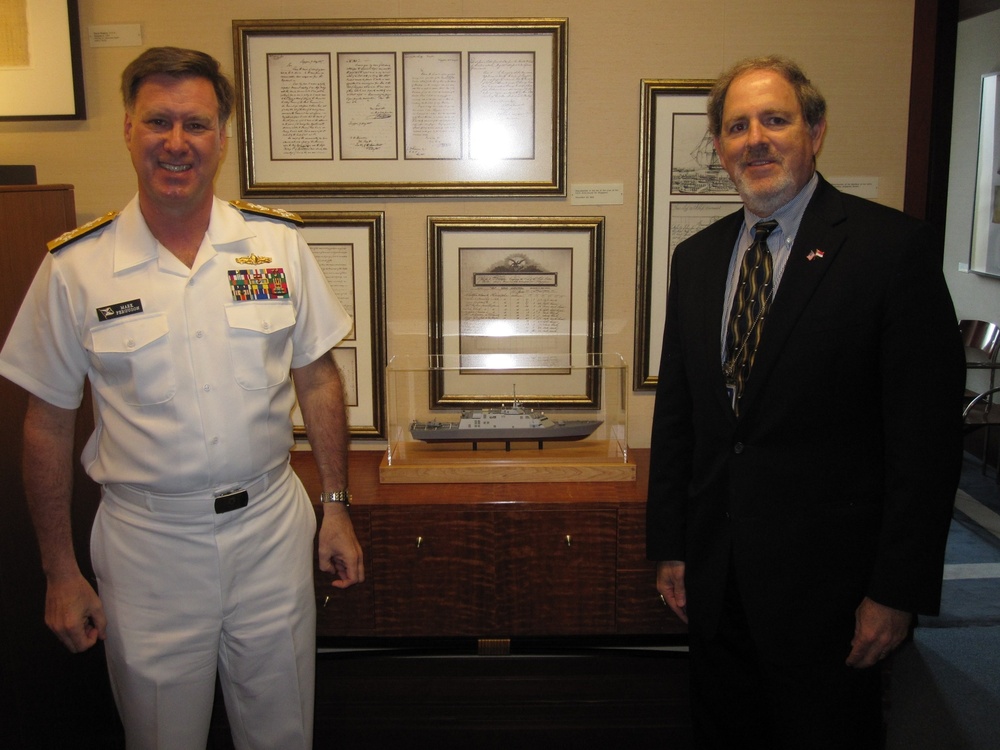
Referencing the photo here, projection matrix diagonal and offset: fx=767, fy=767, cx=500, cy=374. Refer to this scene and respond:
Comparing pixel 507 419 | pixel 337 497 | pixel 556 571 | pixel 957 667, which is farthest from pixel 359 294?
pixel 957 667

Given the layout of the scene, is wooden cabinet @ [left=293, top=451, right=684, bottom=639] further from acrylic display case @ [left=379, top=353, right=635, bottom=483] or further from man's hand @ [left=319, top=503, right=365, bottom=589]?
man's hand @ [left=319, top=503, right=365, bottom=589]

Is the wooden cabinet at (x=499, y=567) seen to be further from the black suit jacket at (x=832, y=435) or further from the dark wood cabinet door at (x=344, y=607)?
the black suit jacket at (x=832, y=435)

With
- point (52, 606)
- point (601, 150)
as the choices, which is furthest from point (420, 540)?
point (601, 150)

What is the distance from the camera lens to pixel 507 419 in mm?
2383

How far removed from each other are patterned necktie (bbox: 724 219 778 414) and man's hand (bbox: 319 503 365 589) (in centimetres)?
96

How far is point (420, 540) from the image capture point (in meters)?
2.14

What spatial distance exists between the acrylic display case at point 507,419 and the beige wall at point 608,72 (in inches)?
15.2

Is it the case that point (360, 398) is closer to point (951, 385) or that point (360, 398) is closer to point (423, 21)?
point (423, 21)

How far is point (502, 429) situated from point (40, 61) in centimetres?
185

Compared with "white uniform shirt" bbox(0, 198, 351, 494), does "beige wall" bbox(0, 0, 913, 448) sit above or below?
above

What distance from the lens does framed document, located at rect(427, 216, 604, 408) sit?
2482 millimetres

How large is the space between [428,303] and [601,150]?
75 cm

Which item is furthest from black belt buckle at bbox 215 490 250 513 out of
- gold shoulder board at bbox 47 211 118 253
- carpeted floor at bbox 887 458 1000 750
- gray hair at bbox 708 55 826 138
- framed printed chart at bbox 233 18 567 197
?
carpeted floor at bbox 887 458 1000 750

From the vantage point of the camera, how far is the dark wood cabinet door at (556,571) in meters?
2.14
